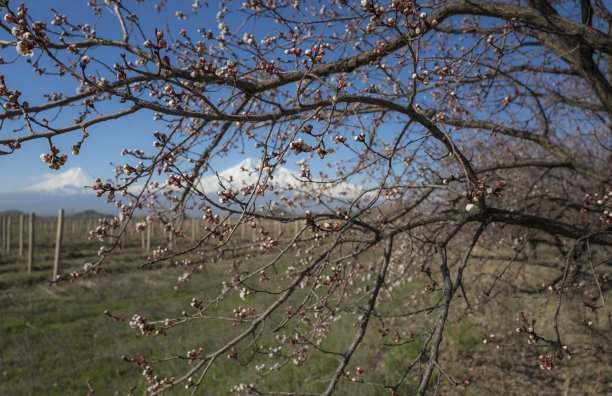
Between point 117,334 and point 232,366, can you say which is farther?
point 117,334

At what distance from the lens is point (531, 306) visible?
8820 mm

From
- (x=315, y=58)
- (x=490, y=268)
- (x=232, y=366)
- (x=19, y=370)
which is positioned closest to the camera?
(x=315, y=58)

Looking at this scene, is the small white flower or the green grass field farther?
the green grass field

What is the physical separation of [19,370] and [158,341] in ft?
8.55

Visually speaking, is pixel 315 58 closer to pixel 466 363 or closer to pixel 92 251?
pixel 466 363

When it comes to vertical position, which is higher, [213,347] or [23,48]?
[23,48]

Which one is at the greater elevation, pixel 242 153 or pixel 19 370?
pixel 242 153

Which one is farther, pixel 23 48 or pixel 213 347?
pixel 213 347

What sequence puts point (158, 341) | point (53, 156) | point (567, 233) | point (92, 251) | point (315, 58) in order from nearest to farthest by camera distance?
point (53, 156)
point (315, 58)
point (567, 233)
point (158, 341)
point (92, 251)

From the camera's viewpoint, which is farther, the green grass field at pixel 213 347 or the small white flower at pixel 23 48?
the green grass field at pixel 213 347

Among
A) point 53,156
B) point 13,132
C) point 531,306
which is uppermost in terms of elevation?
point 13,132

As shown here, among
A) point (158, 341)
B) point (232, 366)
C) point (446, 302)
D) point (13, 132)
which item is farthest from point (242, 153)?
point (158, 341)

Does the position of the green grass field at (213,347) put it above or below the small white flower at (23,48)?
below

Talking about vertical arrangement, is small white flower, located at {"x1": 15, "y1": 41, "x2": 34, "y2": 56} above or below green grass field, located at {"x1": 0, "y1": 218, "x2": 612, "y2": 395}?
above
